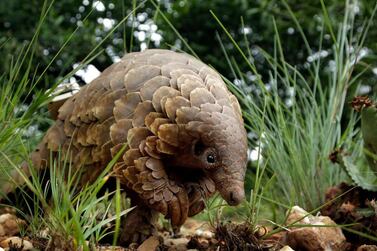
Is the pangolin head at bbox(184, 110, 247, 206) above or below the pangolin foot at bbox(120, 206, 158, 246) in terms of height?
above

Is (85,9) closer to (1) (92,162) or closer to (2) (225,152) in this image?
(1) (92,162)

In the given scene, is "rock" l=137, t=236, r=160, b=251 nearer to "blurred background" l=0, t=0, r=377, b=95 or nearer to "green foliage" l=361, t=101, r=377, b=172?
"green foliage" l=361, t=101, r=377, b=172

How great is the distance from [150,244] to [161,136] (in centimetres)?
27

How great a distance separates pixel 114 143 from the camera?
58.4 inches

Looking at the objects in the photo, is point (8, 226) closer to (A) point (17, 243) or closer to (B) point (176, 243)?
(A) point (17, 243)

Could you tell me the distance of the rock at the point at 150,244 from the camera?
4.84 ft

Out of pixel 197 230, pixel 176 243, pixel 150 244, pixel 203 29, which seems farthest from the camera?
pixel 203 29

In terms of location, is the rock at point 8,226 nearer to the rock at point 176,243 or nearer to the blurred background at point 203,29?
the rock at point 176,243

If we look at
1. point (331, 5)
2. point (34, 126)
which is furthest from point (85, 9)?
point (331, 5)

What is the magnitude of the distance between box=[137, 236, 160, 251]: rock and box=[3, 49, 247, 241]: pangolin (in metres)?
0.06

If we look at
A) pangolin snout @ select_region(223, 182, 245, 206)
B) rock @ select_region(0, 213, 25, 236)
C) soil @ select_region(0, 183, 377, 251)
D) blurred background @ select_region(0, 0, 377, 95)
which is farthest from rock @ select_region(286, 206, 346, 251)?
blurred background @ select_region(0, 0, 377, 95)

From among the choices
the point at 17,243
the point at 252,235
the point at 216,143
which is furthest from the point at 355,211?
the point at 17,243

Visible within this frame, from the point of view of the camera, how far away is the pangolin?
1.41 metres

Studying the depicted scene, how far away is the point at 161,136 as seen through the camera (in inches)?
56.4
